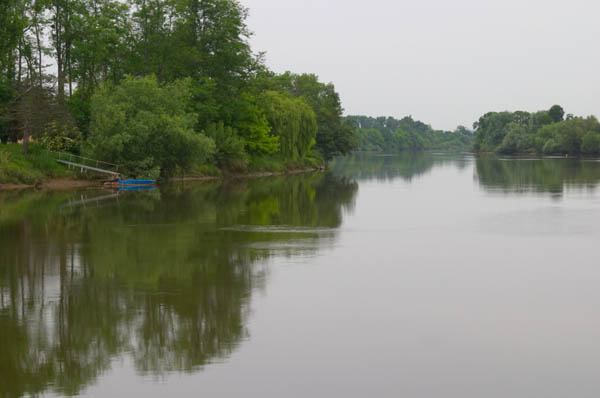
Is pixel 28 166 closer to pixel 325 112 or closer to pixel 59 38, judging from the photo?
pixel 59 38

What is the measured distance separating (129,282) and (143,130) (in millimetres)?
35099

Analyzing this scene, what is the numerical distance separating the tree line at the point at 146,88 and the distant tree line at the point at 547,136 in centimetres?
Result: 8976

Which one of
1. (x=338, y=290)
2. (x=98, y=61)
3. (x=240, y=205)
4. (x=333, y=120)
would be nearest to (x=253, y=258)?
(x=338, y=290)

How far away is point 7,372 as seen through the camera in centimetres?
927

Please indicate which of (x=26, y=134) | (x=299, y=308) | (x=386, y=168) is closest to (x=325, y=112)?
(x=386, y=168)

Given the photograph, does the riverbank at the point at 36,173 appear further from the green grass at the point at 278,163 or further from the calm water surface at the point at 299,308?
the calm water surface at the point at 299,308

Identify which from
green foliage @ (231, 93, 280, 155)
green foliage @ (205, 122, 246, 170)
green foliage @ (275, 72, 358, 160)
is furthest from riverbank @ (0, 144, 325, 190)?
green foliage @ (275, 72, 358, 160)

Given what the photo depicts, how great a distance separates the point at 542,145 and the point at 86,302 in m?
164

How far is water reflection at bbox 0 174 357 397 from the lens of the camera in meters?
9.91

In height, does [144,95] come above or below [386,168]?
above

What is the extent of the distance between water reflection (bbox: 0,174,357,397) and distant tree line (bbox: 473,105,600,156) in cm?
13067

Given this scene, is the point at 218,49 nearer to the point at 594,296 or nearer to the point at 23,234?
the point at 23,234

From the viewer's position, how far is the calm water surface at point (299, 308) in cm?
905

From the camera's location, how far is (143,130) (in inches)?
1911
